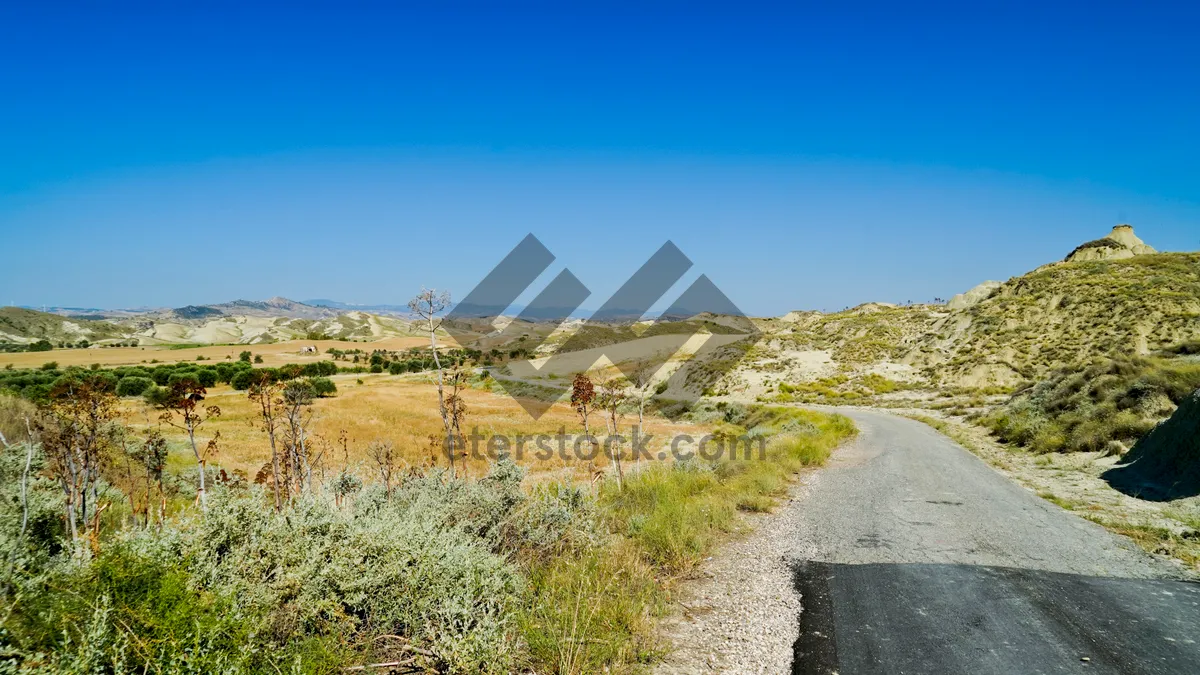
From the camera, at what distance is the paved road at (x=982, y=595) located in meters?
4.80

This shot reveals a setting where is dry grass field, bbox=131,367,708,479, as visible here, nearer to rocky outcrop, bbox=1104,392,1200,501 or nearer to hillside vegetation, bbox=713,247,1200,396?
rocky outcrop, bbox=1104,392,1200,501

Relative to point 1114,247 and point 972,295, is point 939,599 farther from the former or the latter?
point 1114,247

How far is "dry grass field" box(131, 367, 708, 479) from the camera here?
19750mm

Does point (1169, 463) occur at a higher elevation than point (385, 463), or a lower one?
higher

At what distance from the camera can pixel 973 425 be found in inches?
963

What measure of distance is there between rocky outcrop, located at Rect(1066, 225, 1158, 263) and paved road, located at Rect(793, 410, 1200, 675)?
64415mm

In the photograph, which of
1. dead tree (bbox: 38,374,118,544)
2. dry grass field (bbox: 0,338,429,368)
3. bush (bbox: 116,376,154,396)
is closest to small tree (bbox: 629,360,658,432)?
dead tree (bbox: 38,374,118,544)

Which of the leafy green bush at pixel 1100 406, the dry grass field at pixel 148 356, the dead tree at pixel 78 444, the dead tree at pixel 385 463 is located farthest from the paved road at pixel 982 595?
the dry grass field at pixel 148 356

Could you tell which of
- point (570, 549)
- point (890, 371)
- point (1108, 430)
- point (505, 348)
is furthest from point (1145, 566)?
point (505, 348)

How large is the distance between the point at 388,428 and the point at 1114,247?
75103 mm

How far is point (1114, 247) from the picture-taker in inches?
2245

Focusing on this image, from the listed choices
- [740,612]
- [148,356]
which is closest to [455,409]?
[740,612]

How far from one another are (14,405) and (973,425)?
3805 centimetres

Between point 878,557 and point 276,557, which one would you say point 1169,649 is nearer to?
point 878,557
